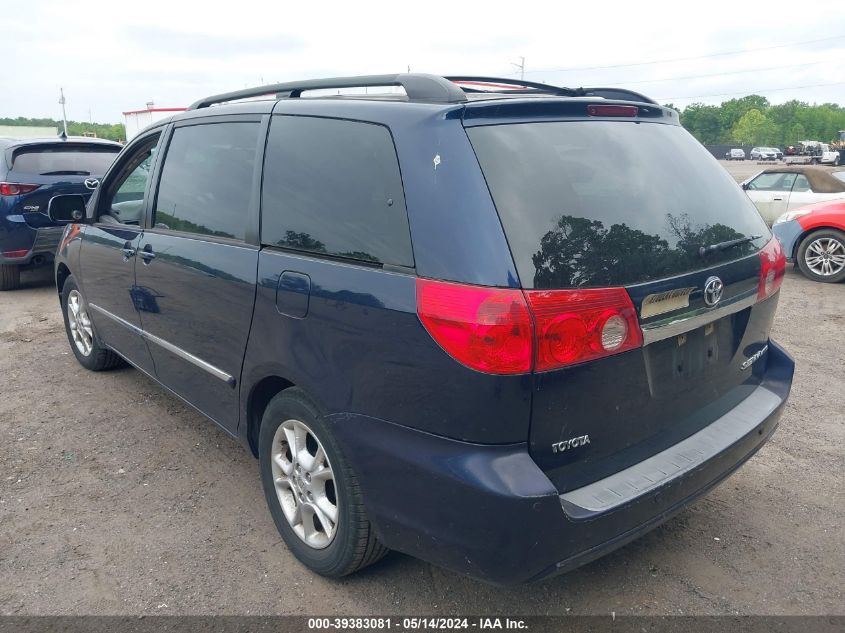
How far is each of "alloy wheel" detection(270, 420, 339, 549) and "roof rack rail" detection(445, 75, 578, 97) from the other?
5.08 ft

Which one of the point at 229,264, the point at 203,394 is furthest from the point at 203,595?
the point at 229,264

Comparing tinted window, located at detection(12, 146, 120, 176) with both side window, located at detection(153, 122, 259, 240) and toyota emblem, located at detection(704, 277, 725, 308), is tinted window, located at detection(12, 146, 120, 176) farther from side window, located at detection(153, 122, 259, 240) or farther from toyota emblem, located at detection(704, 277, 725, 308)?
toyota emblem, located at detection(704, 277, 725, 308)

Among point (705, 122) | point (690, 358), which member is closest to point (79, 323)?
point (690, 358)

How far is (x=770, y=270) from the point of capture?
2.90 meters

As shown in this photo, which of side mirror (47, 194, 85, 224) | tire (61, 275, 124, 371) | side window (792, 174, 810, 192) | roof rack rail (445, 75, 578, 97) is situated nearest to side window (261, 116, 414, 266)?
roof rack rail (445, 75, 578, 97)

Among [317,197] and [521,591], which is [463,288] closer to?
[317,197]

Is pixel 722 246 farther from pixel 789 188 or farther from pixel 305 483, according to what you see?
pixel 789 188

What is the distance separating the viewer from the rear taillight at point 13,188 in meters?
7.82

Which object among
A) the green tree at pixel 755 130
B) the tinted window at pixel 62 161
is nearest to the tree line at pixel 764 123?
the green tree at pixel 755 130

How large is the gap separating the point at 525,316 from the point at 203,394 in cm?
204

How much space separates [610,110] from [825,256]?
7823 mm

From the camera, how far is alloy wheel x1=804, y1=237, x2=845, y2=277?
8938 mm

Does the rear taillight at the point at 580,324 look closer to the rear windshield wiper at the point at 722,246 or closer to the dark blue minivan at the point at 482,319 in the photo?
the dark blue minivan at the point at 482,319

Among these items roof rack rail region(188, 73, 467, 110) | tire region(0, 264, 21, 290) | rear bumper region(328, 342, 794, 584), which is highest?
roof rack rail region(188, 73, 467, 110)
